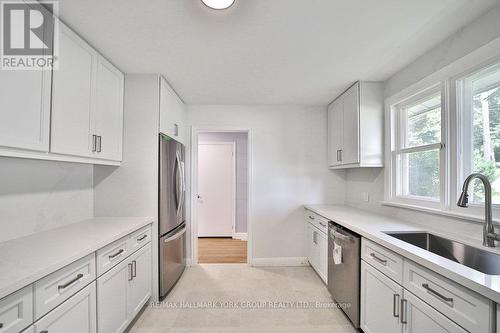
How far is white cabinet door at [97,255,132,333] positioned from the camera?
1434 mm

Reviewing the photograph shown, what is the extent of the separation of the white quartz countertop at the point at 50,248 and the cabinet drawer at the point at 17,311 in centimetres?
5

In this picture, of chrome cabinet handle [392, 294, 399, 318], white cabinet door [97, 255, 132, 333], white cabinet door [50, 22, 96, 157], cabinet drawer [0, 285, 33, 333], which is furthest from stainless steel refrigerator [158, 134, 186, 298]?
chrome cabinet handle [392, 294, 399, 318]

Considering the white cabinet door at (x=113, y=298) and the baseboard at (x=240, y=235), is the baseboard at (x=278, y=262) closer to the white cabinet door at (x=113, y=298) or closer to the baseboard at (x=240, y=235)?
the baseboard at (x=240, y=235)

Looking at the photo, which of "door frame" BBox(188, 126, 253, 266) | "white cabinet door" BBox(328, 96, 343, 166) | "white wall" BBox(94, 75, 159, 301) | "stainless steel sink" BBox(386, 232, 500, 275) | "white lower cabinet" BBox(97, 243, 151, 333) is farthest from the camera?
"door frame" BBox(188, 126, 253, 266)

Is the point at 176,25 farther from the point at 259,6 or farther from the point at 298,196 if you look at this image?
the point at 298,196

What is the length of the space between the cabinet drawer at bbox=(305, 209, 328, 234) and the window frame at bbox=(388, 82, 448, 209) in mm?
739

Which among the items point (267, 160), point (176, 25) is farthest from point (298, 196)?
point (176, 25)

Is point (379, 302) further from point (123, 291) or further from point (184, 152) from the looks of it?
point (184, 152)

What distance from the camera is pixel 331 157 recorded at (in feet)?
10.2

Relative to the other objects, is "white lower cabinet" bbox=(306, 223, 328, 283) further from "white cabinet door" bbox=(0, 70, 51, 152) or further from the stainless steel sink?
"white cabinet door" bbox=(0, 70, 51, 152)

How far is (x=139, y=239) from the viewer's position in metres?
1.96

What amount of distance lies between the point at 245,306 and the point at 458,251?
1.85 m

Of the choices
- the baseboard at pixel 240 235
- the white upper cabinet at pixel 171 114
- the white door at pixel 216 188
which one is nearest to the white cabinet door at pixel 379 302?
the white upper cabinet at pixel 171 114

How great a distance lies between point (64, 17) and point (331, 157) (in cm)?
306
